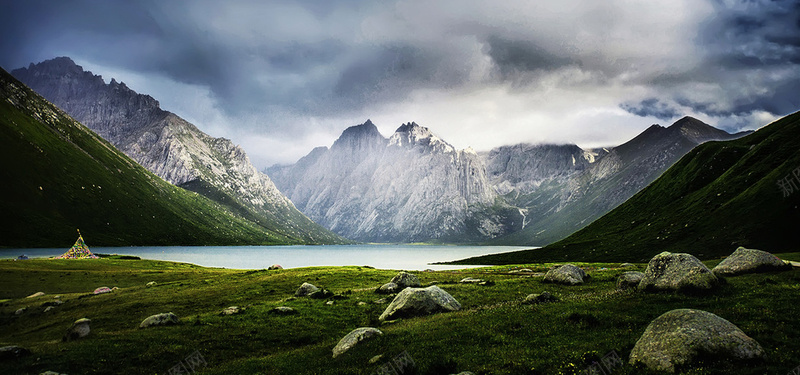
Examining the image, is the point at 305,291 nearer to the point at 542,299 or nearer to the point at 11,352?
the point at 11,352

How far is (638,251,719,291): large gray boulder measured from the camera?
89.9 ft

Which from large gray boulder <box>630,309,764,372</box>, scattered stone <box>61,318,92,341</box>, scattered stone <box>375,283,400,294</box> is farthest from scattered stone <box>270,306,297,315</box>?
large gray boulder <box>630,309,764,372</box>

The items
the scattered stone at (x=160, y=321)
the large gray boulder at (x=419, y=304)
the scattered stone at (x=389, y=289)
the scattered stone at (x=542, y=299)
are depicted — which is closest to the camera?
the large gray boulder at (x=419, y=304)

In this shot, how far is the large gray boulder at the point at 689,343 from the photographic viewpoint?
47.9ft

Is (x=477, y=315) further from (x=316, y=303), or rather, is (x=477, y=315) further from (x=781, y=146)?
(x=781, y=146)

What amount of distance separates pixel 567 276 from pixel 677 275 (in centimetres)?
1917

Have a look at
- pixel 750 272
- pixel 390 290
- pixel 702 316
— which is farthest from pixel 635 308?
pixel 390 290

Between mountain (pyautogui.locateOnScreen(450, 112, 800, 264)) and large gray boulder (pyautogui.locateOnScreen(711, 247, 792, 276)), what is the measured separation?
87852 mm

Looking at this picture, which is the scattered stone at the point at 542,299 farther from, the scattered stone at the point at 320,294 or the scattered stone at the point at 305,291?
the scattered stone at the point at 305,291

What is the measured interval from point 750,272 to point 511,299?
2208 cm

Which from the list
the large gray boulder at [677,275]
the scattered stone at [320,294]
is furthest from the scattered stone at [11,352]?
the large gray boulder at [677,275]

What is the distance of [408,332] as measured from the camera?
25375mm

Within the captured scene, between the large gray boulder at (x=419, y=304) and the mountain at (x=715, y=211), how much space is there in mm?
113328

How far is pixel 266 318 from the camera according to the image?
117ft
